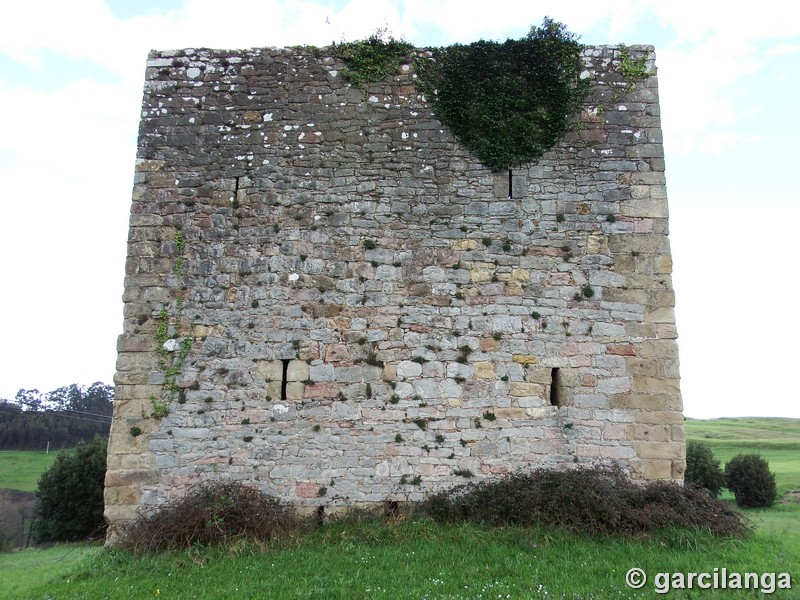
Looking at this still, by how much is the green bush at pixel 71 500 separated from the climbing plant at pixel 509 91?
18.1m

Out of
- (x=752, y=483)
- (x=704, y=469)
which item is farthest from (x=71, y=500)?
(x=752, y=483)

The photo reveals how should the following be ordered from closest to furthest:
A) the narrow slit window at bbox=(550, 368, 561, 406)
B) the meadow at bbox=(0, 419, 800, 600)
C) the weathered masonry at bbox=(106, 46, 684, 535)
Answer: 1. the meadow at bbox=(0, 419, 800, 600)
2. the weathered masonry at bbox=(106, 46, 684, 535)
3. the narrow slit window at bbox=(550, 368, 561, 406)

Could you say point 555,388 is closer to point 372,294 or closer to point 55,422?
point 372,294

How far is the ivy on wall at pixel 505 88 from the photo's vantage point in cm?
831

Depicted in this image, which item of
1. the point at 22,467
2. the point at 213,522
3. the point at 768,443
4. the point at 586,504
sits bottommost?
the point at 22,467

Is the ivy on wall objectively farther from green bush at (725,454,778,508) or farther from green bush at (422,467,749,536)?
green bush at (725,454,778,508)

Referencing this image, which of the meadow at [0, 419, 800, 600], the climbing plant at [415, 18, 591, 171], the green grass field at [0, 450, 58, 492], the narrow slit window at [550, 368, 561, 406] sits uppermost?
the climbing plant at [415, 18, 591, 171]

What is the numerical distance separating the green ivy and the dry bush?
6.14 meters

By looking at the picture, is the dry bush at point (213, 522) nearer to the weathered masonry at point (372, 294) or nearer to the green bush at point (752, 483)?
the weathered masonry at point (372, 294)

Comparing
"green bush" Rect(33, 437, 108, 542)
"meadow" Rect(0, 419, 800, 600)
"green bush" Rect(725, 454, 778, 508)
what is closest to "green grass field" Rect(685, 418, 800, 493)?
"green bush" Rect(725, 454, 778, 508)

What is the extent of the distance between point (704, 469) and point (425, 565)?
1867cm

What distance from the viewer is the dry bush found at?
21.4ft

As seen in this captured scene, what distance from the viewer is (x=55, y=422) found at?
139 ft

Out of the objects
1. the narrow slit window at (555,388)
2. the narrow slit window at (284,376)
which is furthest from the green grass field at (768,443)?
the narrow slit window at (284,376)
